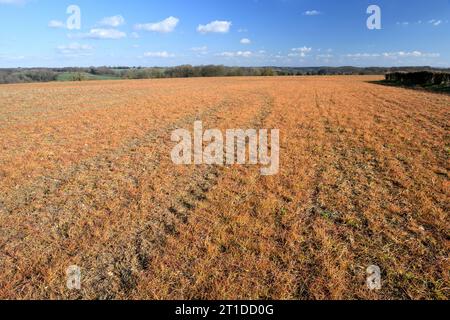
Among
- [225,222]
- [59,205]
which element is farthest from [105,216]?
[225,222]

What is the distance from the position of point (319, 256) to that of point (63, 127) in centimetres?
1555

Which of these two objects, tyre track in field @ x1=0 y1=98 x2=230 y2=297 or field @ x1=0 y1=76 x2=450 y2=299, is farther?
tyre track in field @ x1=0 y1=98 x2=230 y2=297

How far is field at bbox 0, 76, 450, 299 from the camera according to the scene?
4500 mm

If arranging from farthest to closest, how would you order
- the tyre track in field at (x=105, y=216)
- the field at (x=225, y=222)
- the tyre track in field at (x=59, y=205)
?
the tyre track in field at (x=59, y=205)
the tyre track in field at (x=105, y=216)
the field at (x=225, y=222)

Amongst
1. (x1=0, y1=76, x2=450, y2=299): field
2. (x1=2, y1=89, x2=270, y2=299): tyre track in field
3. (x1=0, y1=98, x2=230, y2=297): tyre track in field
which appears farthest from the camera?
(x1=0, y1=98, x2=230, y2=297): tyre track in field

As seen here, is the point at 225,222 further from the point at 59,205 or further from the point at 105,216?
the point at 59,205

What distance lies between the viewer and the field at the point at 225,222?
14.8ft

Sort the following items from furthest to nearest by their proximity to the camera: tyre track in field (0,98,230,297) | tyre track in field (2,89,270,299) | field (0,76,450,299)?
tyre track in field (0,98,230,297)
tyre track in field (2,89,270,299)
field (0,76,450,299)

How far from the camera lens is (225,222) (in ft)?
20.3

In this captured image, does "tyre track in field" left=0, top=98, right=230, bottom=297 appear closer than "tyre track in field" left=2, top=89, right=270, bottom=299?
No

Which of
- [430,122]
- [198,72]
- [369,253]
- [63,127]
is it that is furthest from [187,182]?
[198,72]

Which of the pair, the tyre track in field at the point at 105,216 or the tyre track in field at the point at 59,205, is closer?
the tyre track in field at the point at 105,216

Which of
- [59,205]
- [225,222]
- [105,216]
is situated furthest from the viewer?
[59,205]
